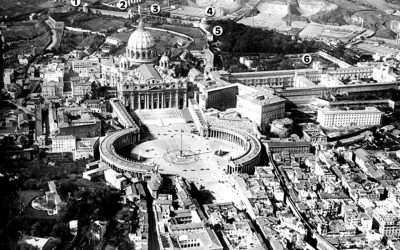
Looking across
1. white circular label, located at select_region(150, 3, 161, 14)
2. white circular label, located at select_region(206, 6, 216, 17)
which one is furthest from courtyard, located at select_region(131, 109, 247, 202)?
white circular label, located at select_region(206, 6, 216, 17)

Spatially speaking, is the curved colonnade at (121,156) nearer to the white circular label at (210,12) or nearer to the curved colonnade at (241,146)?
the curved colonnade at (241,146)

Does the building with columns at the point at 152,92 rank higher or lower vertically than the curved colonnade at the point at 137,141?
higher

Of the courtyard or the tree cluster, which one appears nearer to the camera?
the courtyard

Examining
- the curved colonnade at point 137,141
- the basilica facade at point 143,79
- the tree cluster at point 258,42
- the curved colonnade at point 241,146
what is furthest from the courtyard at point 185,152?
the tree cluster at point 258,42

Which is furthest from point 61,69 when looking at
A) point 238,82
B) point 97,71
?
point 238,82

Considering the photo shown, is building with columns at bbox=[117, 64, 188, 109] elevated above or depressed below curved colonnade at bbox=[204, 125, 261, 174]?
above

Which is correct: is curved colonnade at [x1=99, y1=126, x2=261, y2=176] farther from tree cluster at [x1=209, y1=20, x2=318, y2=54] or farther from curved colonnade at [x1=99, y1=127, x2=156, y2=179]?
tree cluster at [x1=209, y1=20, x2=318, y2=54]

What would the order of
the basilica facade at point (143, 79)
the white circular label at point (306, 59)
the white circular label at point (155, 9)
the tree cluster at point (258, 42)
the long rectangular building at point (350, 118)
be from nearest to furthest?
the long rectangular building at point (350, 118) → the basilica facade at point (143, 79) → the white circular label at point (306, 59) → the tree cluster at point (258, 42) → the white circular label at point (155, 9)
